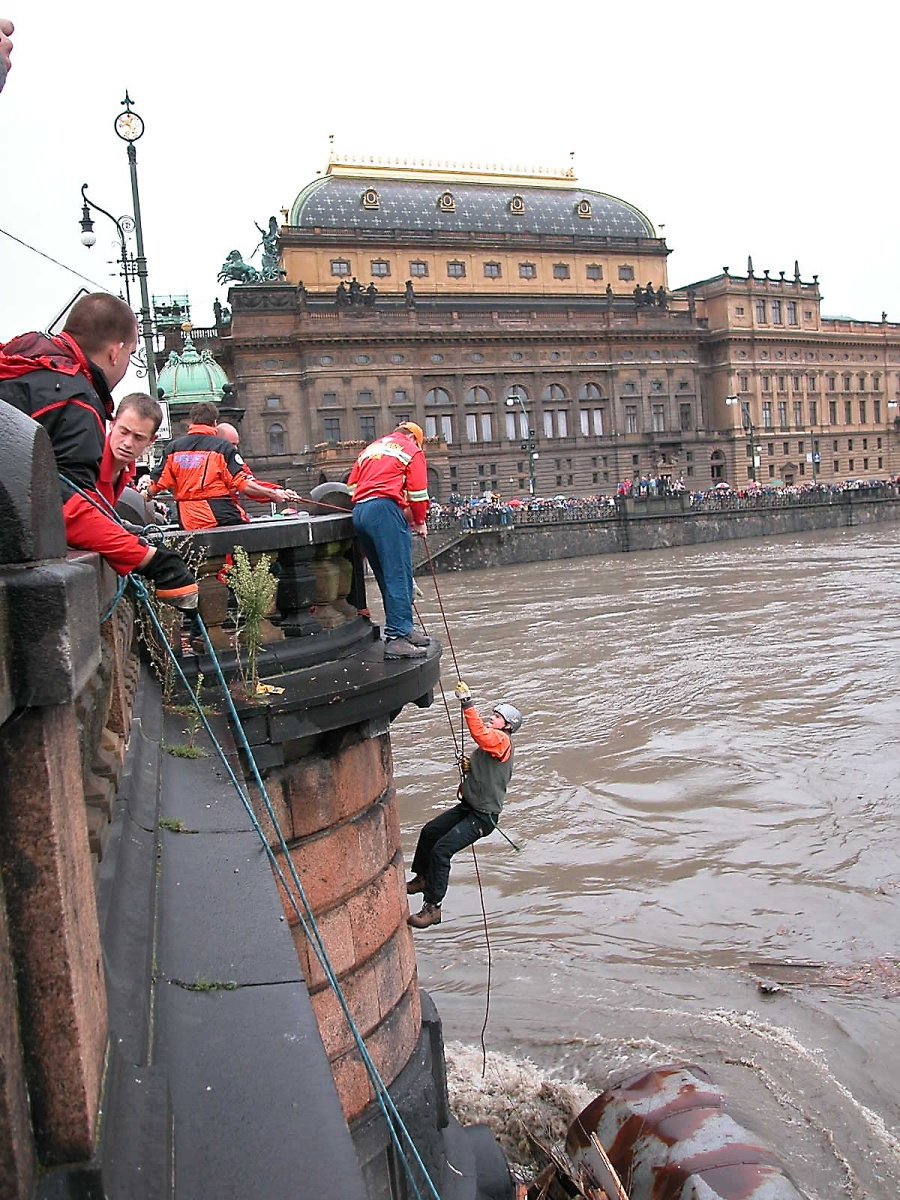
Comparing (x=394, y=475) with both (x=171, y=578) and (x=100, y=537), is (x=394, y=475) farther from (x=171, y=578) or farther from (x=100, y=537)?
(x=100, y=537)

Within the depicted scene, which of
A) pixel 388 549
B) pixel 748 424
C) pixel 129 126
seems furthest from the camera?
pixel 748 424

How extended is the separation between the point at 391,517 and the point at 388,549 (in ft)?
0.60

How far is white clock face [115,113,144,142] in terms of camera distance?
1686cm

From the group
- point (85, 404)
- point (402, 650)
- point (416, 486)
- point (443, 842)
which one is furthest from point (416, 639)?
point (85, 404)

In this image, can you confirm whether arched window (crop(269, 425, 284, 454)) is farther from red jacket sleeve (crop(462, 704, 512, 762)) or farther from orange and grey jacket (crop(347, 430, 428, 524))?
orange and grey jacket (crop(347, 430, 428, 524))

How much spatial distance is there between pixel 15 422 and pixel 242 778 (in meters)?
2.52

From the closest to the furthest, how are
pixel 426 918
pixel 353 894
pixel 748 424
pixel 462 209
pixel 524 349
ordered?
1. pixel 353 894
2. pixel 426 918
3. pixel 524 349
4. pixel 462 209
5. pixel 748 424

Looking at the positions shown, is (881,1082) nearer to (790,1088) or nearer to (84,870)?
(790,1088)

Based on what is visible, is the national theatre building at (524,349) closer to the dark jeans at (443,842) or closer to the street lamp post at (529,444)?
the street lamp post at (529,444)

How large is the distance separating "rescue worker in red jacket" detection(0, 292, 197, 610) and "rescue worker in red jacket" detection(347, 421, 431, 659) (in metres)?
→ 2.03

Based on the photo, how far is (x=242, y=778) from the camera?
13.0ft

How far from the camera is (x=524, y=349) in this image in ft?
240

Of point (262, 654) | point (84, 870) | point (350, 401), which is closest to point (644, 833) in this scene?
point (262, 654)

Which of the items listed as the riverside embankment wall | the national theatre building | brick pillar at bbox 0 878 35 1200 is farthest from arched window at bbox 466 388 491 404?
brick pillar at bbox 0 878 35 1200
